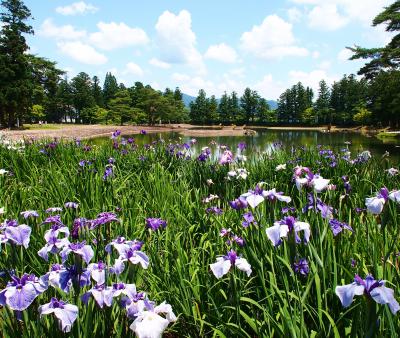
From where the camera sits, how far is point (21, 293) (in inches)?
57.4

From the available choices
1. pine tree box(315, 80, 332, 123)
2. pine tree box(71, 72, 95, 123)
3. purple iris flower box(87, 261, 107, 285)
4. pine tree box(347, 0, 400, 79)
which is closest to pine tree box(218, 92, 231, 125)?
pine tree box(315, 80, 332, 123)

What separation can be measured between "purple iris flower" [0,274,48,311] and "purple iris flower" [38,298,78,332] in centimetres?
7

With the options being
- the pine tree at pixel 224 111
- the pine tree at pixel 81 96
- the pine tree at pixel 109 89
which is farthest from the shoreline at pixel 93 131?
the pine tree at pixel 109 89

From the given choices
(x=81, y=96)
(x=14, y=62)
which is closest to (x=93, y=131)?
(x=14, y=62)

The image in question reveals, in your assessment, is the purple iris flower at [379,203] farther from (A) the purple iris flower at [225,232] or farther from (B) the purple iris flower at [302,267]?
(A) the purple iris flower at [225,232]

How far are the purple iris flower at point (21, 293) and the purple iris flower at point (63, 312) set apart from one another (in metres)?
0.07

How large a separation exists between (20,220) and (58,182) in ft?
4.59

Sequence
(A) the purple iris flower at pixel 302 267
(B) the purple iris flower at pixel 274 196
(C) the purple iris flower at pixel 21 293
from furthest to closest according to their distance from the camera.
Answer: (B) the purple iris flower at pixel 274 196
(A) the purple iris flower at pixel 302 267
(C) the purple iris flower at pixel 21 293

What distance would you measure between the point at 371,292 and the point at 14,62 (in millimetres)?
44827

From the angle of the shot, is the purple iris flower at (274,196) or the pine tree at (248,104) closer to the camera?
the purple iris flower at (274,196)

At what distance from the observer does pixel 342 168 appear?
19.7ft

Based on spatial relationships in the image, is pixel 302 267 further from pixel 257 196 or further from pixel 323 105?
pixel 323 105

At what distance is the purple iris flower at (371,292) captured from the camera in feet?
4.11

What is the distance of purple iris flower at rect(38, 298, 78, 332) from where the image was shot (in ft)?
4.67
